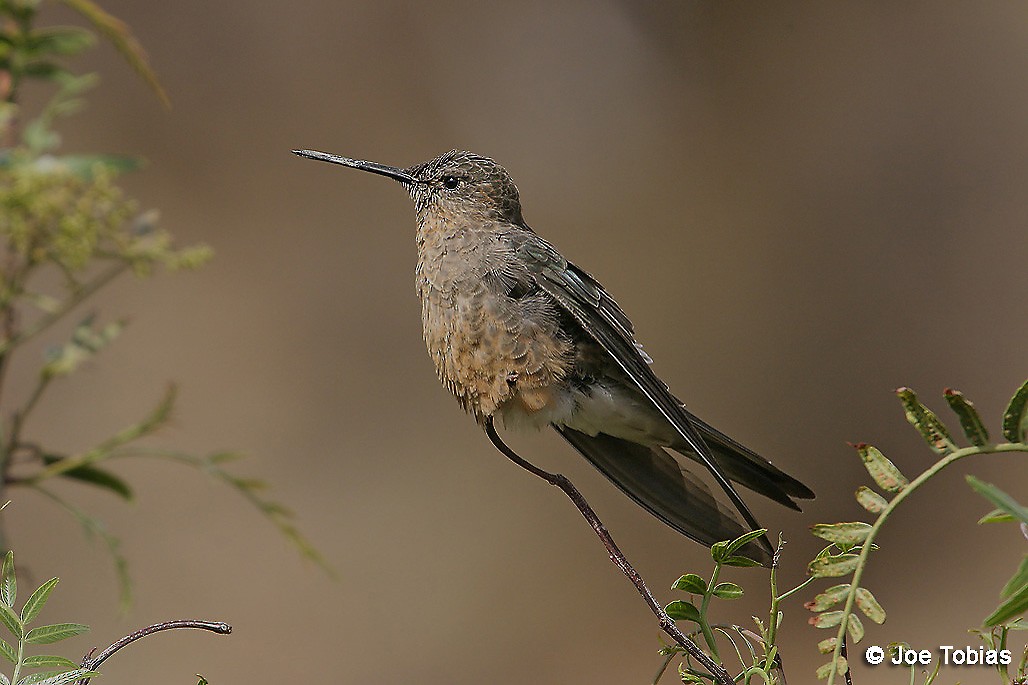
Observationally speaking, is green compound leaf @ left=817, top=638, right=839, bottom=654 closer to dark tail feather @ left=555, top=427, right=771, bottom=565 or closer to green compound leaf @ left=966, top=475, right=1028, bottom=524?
green compound leaf @ left=966, top=475, right=1028, bottom=524

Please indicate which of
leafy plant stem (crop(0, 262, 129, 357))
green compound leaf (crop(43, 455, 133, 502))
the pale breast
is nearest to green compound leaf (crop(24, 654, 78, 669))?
leafy plant stem (crop(0, 262, 129, 357))

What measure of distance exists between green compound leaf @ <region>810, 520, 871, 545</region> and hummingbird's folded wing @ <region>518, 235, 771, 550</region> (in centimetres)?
65

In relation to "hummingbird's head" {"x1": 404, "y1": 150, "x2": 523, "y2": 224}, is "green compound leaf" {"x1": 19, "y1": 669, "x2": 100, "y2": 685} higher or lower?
lower

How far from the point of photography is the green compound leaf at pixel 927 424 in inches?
24.0

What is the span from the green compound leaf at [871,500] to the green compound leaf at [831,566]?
0.11 feet

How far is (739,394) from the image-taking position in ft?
15.1

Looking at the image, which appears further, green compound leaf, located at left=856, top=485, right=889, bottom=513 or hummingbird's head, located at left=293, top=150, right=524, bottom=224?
hummingbird's head, located at left=293, top=150, right=524, bottom=224

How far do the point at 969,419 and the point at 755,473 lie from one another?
25.1 inches

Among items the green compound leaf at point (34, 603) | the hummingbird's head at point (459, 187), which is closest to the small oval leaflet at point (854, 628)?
the green compound leaf at point (34, 603)

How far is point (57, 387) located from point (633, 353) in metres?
3.53

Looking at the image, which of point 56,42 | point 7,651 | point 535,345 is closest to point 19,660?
point 7,651

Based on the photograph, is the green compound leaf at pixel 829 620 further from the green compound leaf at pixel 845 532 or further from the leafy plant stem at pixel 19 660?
the leafy plant stem at pixel 19 660

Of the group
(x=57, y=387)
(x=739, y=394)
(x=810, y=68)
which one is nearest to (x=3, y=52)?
(x=57, y=387)

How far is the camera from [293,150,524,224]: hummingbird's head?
63.8 inches
